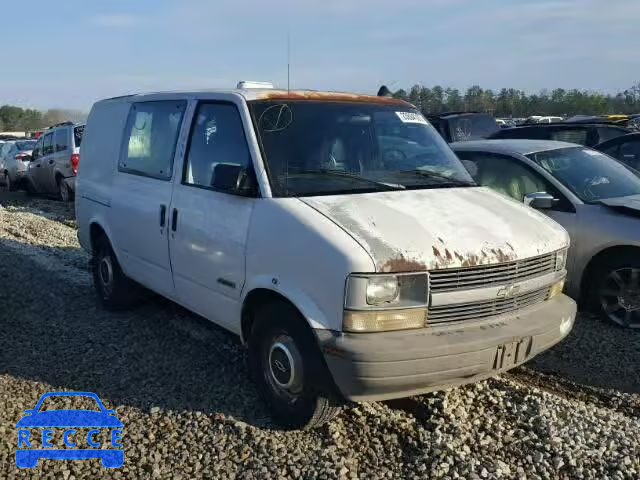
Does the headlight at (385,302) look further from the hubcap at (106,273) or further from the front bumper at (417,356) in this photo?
the hubcap at (106,273)

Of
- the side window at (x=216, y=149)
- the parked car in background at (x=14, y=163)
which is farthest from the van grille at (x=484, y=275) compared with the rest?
the parked car in background at (x=14, y=163)

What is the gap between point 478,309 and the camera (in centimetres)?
362

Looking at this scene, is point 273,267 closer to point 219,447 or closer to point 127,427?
point 219,447

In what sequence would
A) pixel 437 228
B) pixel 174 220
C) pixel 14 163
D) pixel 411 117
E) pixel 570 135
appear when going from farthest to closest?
pixel 14 163, pixel 570 135, pixel 411 117, pixel 174 220, pixel 437 228

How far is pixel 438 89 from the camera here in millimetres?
51594

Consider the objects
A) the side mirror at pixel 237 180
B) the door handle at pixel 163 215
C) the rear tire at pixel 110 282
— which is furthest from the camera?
the rear tire at pixel 110 282

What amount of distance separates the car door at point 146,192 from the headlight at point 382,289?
2.10 meters

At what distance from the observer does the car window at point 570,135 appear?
31.1 feet

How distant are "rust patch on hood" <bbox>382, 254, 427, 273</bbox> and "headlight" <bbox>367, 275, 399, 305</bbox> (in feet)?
0.13

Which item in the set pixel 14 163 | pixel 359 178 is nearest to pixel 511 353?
pixel 359 178

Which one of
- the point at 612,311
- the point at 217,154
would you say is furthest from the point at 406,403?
the point at 612,311

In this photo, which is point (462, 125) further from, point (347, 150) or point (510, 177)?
point (347, 150)

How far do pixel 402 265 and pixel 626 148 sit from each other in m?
6.45

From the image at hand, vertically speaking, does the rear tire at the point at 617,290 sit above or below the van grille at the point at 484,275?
below
